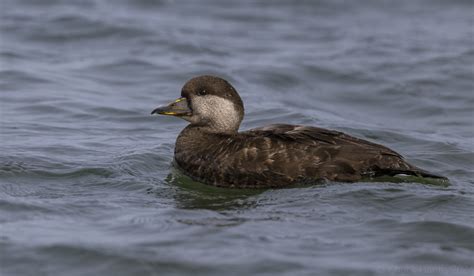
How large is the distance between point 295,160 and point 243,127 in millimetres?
3304

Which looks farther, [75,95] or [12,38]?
[12,38]

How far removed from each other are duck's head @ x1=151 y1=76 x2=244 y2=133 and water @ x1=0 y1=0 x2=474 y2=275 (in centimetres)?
62

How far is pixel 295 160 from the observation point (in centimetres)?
876

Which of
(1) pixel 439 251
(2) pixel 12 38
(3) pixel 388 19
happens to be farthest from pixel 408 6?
(1) pixel 439 251

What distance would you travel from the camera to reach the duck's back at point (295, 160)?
8.73m

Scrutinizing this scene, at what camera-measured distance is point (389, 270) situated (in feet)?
22.3

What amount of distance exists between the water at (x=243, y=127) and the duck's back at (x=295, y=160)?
0.45ft

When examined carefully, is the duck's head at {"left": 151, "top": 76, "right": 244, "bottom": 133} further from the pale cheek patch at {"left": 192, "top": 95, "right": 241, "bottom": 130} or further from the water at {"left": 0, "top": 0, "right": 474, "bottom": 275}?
the water at {"left": 0, "top": 0, "right": 474, "bottom": 275}

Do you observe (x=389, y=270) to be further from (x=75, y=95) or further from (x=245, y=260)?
(x=75, y=95)

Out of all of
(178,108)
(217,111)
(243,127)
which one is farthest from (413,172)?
(243,127)

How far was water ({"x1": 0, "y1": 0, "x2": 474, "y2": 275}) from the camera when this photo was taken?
711cm

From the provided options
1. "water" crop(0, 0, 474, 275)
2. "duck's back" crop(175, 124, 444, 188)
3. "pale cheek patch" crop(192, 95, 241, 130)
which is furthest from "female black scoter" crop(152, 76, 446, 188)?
"pale cheek patch" crop(192, 95, 241, 130)

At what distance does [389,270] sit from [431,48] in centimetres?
1061

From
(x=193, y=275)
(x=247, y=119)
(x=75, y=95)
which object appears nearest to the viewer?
(x=193, y=275)
